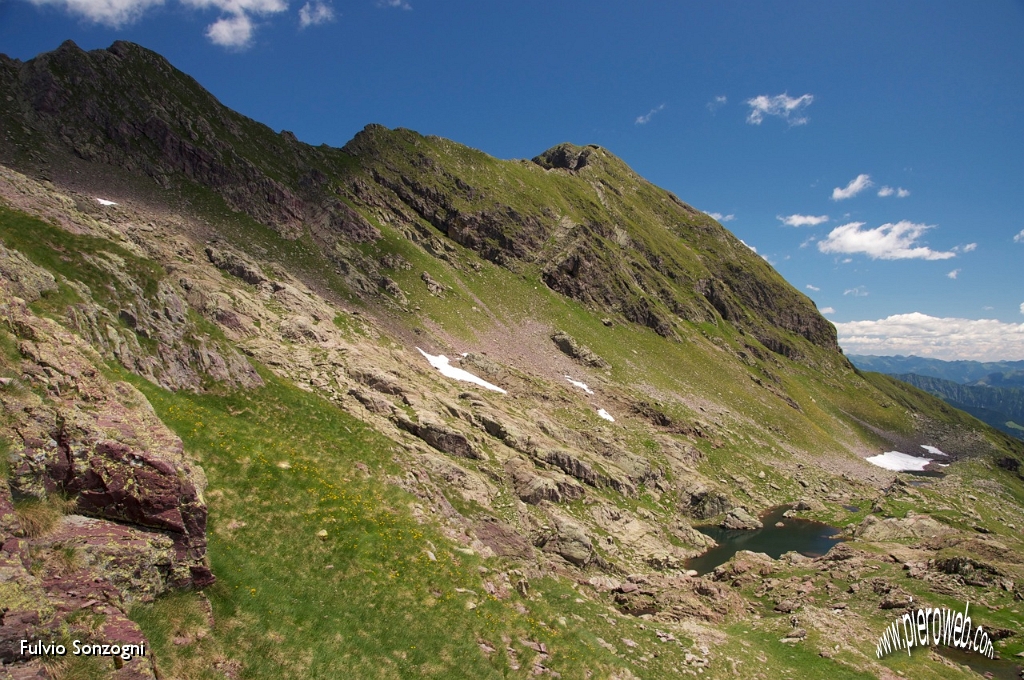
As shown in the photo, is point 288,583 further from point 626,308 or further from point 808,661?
→ point 626,308

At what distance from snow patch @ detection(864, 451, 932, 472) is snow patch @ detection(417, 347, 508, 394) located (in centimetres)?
9614

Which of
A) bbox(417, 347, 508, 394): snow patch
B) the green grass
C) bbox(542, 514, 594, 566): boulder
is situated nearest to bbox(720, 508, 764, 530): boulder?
bbox(542, 514, 594, 566): boulder

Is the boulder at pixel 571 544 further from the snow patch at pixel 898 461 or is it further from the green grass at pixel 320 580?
the snow patch at pixel 898 461

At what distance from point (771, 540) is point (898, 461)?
8729 centimetres

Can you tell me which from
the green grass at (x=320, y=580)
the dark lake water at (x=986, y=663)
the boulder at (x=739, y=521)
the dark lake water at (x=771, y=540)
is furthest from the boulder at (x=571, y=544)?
the boulder at (x=739, y=521)

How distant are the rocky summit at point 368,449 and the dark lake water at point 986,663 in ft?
1.10

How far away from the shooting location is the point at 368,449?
1096 inches

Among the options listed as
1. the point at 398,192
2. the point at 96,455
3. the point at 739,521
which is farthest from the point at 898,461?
the point at 96,455

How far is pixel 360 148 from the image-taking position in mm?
101312

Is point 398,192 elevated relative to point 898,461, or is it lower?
elevated

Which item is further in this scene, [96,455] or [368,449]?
[368,449]

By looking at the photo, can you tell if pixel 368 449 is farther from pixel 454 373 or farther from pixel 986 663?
pixel 986 663

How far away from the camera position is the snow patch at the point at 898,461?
10544 centimetres

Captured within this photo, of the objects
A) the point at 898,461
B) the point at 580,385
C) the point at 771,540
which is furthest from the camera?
the point at 898,461
